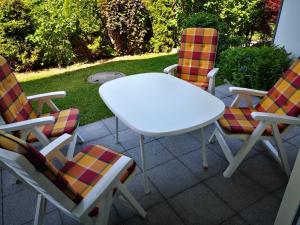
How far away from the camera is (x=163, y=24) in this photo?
6273mm

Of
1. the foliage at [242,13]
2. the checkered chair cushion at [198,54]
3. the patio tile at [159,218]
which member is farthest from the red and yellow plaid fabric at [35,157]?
the foliage at [242,13]

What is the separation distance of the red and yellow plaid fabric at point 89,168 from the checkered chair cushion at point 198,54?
1819 millimetres

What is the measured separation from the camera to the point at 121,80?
2.84m

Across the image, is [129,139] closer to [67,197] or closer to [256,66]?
[67,197]

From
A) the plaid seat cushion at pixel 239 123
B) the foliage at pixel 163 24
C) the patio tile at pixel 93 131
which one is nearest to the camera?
the plaid seat cushion at pixel 239 123

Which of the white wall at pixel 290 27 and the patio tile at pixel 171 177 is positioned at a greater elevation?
the white wall at pixel 290 27

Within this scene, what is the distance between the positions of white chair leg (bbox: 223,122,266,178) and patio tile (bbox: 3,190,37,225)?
180 cm

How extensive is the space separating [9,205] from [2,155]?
1.41 metres

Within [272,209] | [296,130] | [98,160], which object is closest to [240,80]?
[296,130]

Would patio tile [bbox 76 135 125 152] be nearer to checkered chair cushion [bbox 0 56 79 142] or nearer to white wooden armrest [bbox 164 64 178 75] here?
checkered chair cushion [bbox 0 56 79 142]

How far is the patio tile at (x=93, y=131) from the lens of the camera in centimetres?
313

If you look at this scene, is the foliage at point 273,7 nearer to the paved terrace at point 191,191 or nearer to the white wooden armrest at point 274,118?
the paved terrace at point 191,191

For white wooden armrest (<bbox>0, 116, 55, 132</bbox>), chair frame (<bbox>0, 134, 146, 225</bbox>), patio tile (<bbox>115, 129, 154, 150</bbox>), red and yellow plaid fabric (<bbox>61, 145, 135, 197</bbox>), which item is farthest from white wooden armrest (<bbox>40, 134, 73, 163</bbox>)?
patio tile (<bbox>115, 129, 154, 150</bbox>)

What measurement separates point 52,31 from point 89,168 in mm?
4330
